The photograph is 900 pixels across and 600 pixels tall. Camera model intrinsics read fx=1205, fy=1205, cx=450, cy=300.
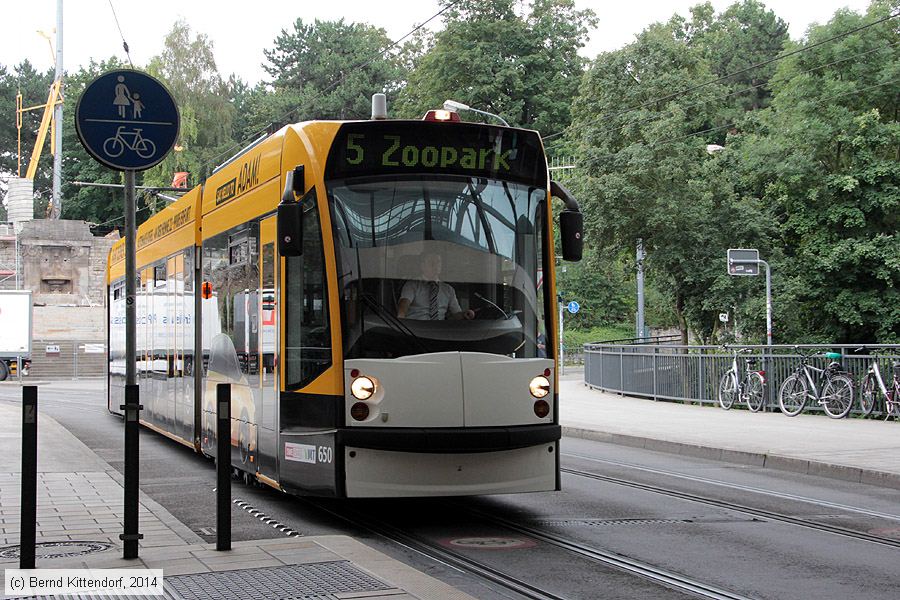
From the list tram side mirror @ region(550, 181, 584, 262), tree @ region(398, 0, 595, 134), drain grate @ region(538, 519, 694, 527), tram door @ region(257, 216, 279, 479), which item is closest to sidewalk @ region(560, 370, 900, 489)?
drain grate @ region(538, 519, 694, 527)

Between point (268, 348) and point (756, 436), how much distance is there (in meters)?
9.19

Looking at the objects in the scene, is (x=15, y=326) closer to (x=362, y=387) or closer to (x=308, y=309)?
(x=308, y=309)

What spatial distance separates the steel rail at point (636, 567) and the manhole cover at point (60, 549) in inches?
121

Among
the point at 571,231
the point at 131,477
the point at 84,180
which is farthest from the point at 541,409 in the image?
the point at 84,180

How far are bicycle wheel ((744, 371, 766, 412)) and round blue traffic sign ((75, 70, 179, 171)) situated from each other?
16.2m

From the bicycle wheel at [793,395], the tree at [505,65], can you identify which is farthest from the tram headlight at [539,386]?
the tree at [505,65]

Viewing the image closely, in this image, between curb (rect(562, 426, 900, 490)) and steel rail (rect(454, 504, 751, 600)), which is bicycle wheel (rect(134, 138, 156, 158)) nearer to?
steel rail (rect(454, 504, 751, 600))

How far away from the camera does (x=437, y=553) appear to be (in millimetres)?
8117

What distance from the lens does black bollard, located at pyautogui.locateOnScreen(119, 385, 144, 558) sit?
23.2 feet

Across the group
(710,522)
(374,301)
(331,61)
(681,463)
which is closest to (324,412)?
(374,301)

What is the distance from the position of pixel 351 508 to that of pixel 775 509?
3.66m

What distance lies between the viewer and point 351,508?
409 inches

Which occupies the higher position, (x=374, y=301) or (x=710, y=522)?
(x=374, y=301)

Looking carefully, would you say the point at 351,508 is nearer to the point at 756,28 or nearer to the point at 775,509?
the point at 775,509
